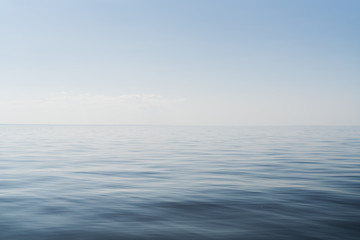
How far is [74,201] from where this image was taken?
727cm

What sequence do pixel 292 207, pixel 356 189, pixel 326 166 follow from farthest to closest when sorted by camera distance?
pixel 326 166, pixel 356 189, pixel 292 207

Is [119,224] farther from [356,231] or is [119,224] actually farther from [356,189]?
[356,189]

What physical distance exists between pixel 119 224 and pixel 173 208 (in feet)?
5.25

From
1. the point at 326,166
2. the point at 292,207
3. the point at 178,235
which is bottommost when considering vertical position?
the point at 178,235

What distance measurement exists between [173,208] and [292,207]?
3.00m

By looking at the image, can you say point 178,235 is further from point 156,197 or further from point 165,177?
point 165,177

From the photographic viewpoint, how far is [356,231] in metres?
5.09

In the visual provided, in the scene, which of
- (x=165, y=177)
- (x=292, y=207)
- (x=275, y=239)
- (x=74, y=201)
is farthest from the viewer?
(x=165, y=177)

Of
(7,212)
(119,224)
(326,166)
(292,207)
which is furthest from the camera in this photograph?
(326,166)

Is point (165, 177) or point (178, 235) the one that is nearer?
point (178, 235)

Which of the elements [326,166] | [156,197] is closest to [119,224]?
[156,197]

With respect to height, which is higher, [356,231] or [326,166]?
[326,166]

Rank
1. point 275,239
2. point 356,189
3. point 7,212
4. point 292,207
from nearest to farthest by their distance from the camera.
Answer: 1. point 275,239
2. point 7,212
3. point 292,207
4. point 356,189

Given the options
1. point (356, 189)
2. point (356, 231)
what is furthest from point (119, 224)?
point (356, 189)
